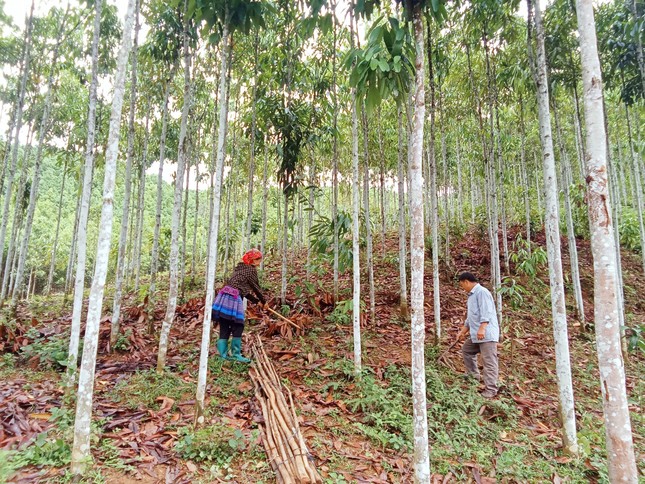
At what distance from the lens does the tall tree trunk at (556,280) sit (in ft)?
11.3

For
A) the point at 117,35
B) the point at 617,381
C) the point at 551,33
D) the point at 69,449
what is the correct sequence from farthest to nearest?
the point at 117,35 → the point at 551,33 → the point at 69,449 → the point at 617,381

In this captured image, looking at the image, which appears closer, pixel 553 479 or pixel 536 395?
pixel 553 479

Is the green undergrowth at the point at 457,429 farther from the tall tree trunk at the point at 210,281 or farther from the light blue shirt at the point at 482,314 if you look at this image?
the tall tree trunk at the point at 210,281

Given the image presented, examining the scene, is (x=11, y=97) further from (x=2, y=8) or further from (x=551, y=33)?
(x=551, y=33)

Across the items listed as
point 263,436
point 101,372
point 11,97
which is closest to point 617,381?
point 263,436

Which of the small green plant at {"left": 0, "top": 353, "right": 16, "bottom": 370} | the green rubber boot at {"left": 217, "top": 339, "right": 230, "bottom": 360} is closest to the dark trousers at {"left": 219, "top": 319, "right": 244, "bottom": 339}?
the green rubber boot at {"left": 217, "top": 339, "right": 230, "bottom": 360}

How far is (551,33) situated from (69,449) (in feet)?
28.4

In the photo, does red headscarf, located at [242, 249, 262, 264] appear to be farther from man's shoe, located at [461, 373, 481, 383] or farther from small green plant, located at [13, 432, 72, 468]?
man's shoe, located at [461, 373, 481, 383]

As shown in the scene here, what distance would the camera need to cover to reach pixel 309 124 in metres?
7.23

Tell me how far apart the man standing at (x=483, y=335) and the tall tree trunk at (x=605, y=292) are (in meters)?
2.39

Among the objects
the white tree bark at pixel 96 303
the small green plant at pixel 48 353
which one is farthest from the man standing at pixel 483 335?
the small green plant at pixel 48 353

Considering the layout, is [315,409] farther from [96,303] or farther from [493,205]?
[493,205]

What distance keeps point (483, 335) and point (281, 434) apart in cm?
301

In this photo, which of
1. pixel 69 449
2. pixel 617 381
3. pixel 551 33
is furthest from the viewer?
pixel 551 33
